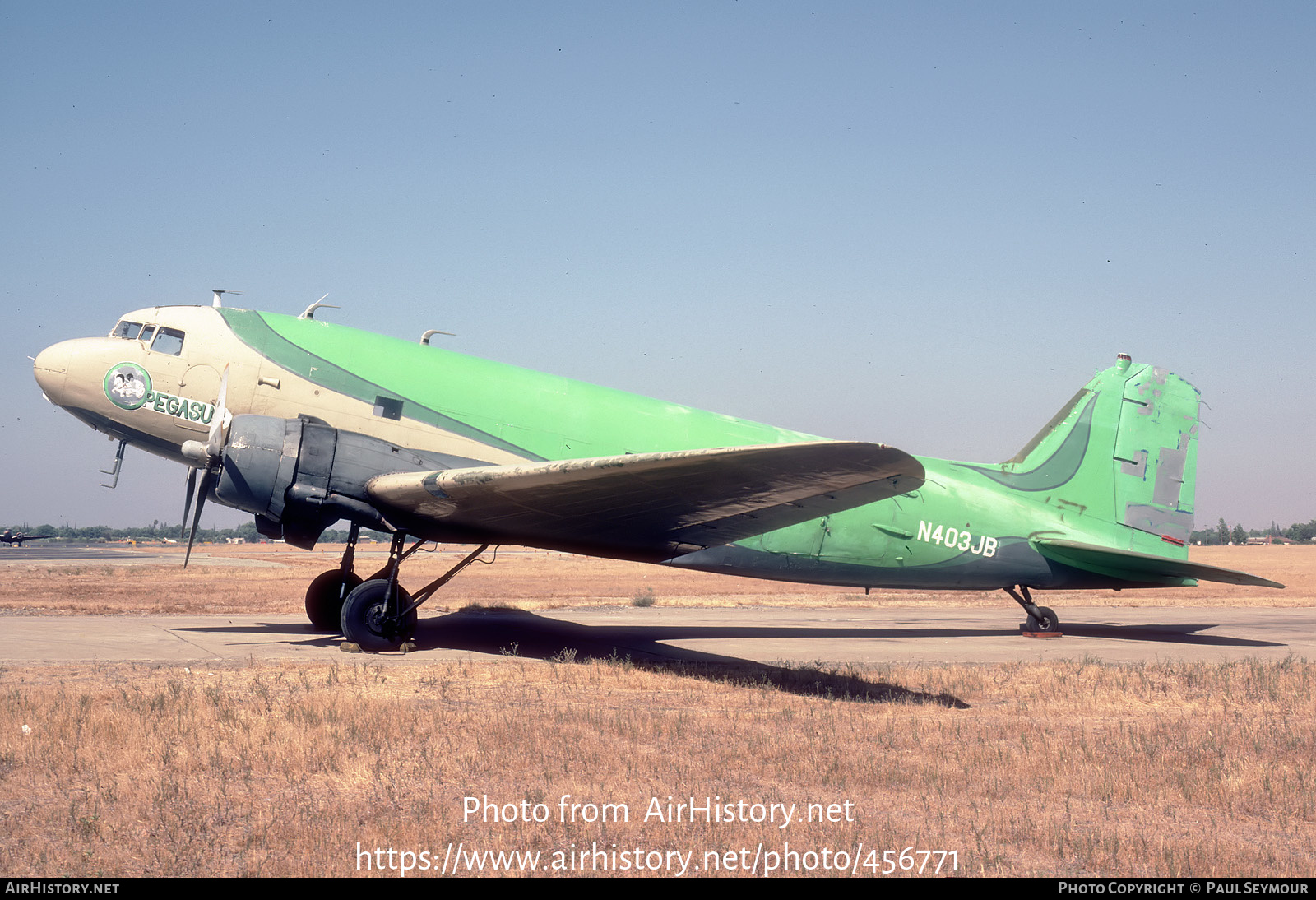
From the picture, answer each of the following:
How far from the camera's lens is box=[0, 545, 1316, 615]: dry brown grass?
24078 mm

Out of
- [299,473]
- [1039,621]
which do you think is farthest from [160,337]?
[1039,621]

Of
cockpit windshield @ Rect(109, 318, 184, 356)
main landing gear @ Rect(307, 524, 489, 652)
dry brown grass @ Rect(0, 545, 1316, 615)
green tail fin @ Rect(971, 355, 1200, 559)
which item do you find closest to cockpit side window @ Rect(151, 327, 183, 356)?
cockpit windshield @ Rect(109, 318, 184, 356)

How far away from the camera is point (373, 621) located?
14.0 meters

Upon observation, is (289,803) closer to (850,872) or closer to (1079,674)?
(850,872)

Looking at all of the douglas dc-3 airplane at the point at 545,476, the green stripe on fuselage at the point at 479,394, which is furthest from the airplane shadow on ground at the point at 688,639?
the green stripe on fuselage at the point at 479,394

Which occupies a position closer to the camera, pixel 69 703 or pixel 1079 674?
pixel 69 703

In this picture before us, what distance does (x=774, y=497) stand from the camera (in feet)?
37.6

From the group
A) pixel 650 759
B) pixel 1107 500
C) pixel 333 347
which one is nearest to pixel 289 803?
pixel 650 759

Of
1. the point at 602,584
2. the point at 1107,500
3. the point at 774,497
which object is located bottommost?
the point at 602,584

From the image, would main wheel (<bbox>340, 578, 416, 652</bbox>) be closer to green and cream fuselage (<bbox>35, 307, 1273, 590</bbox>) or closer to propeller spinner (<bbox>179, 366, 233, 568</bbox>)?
green and cream fuselage (<bbox>35, 307, 1273, 590</bbox>)

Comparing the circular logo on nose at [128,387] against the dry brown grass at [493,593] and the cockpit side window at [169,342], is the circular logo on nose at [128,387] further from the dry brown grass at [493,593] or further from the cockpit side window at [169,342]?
the dry brown grass at [493,593]

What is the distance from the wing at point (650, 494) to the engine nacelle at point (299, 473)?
0.35 m

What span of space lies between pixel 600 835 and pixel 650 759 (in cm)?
206

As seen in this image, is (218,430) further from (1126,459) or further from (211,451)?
(1126,459)
